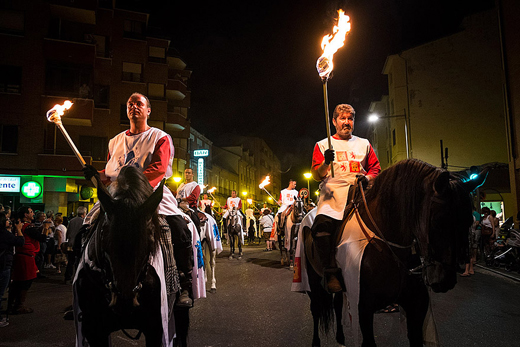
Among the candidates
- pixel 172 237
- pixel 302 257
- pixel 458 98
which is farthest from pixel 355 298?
pixel 458 98

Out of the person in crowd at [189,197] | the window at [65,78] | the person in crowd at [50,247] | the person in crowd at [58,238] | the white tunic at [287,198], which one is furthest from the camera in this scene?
the window at [65,78]

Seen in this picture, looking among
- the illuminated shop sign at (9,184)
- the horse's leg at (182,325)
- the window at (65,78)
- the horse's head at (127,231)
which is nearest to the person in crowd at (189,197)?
the horse's leg at (182,325)

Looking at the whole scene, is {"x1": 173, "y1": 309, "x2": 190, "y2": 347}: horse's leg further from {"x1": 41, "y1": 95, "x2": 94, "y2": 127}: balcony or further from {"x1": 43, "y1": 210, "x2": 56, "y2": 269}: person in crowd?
{"x1": 41, "y1": 95, "x2": 94, "y2": 127}: balcony

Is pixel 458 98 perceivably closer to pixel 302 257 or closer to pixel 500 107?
pixel 500 107

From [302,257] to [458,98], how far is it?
30695 millimetres

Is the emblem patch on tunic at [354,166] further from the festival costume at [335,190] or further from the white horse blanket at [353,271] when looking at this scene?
the white horse blanket at [353,271]

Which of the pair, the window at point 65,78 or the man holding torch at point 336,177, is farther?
the window at point 65,78

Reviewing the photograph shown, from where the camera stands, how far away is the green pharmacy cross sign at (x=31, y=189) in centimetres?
2133

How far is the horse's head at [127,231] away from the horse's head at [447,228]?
86.9 inches

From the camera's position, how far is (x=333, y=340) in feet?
18.4

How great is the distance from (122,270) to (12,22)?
27622mm

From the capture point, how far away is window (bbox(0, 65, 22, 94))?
2381 centimetres

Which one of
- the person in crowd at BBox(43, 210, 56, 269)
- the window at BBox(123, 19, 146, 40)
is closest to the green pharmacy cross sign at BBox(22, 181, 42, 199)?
the person in crowd at BBox(43, 210, 56, 269)

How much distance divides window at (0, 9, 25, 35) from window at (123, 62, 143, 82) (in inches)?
384
